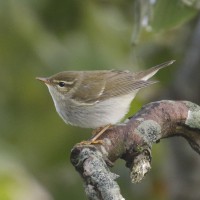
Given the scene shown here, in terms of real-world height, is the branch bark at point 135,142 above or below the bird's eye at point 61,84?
below

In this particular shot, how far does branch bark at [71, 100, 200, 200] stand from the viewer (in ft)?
7.87

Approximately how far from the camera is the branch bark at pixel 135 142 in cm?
240

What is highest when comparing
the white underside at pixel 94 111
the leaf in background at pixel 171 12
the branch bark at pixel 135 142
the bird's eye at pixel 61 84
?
the bird's eye at pixel 61 84

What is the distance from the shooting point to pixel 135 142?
274 centimetres

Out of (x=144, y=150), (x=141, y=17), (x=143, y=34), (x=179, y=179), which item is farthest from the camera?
(x=179, y=179)

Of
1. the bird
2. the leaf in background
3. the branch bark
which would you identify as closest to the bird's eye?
the bird

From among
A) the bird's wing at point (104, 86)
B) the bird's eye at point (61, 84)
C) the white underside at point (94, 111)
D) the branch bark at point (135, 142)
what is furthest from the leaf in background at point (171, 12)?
the bird's eye at point (61, 84)

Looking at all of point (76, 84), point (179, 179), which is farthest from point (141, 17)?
point (179, 179)

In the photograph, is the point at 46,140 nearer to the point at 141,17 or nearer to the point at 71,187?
the point at 71,187

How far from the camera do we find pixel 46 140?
4.71 metres

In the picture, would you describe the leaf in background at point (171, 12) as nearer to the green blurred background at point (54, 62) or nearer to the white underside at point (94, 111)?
the green blurred background at point (54, 62)

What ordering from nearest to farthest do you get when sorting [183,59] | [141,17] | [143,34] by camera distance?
[141,17]
[143,34]
[183,59]

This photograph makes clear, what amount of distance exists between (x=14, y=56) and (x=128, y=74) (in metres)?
0.83

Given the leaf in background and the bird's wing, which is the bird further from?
the leaf in background
